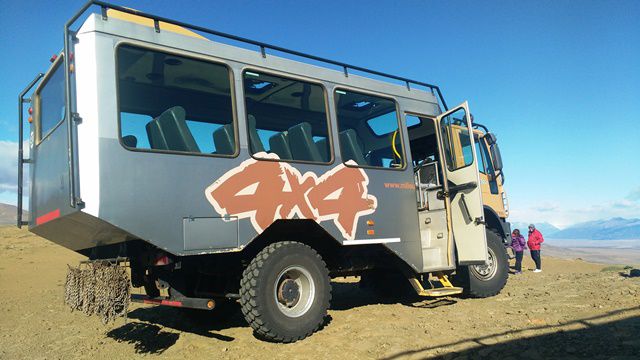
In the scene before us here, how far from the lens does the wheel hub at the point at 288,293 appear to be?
16.1 ft

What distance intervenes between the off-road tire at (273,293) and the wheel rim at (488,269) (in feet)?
11.2

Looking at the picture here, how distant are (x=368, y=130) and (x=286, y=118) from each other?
1489 mm

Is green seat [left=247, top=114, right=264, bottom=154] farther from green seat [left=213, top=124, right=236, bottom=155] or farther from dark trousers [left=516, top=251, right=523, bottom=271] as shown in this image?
dark trousers [left=516, top=251, right=523, bottom=271]

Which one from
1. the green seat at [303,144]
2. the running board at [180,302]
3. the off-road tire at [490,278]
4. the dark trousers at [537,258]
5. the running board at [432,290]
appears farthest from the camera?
the dark trousers at [537,258]

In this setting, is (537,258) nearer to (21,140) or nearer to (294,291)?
(294,291)

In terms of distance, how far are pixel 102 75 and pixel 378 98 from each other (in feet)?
12.4

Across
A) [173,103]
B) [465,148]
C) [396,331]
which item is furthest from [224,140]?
[465,148]

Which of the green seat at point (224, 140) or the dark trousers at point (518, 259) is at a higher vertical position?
the green seat at point (224, 140)

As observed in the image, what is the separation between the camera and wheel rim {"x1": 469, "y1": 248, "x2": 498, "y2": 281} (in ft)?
24.4

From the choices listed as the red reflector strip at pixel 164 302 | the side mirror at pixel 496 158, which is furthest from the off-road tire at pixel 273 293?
the side mirror at pixel 496 158

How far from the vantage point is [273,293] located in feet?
15.5

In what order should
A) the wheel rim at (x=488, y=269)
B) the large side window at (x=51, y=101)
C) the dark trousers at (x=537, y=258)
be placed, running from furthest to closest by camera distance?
the dark trousers at (x=537, y=258), the wheel rim at (x=488, y=269), the large side window at (x=51, y=101)

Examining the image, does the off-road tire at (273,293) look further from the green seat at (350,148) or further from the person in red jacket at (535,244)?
the person in red jacket at (535,244)

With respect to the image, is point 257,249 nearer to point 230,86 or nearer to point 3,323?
point 230,86
